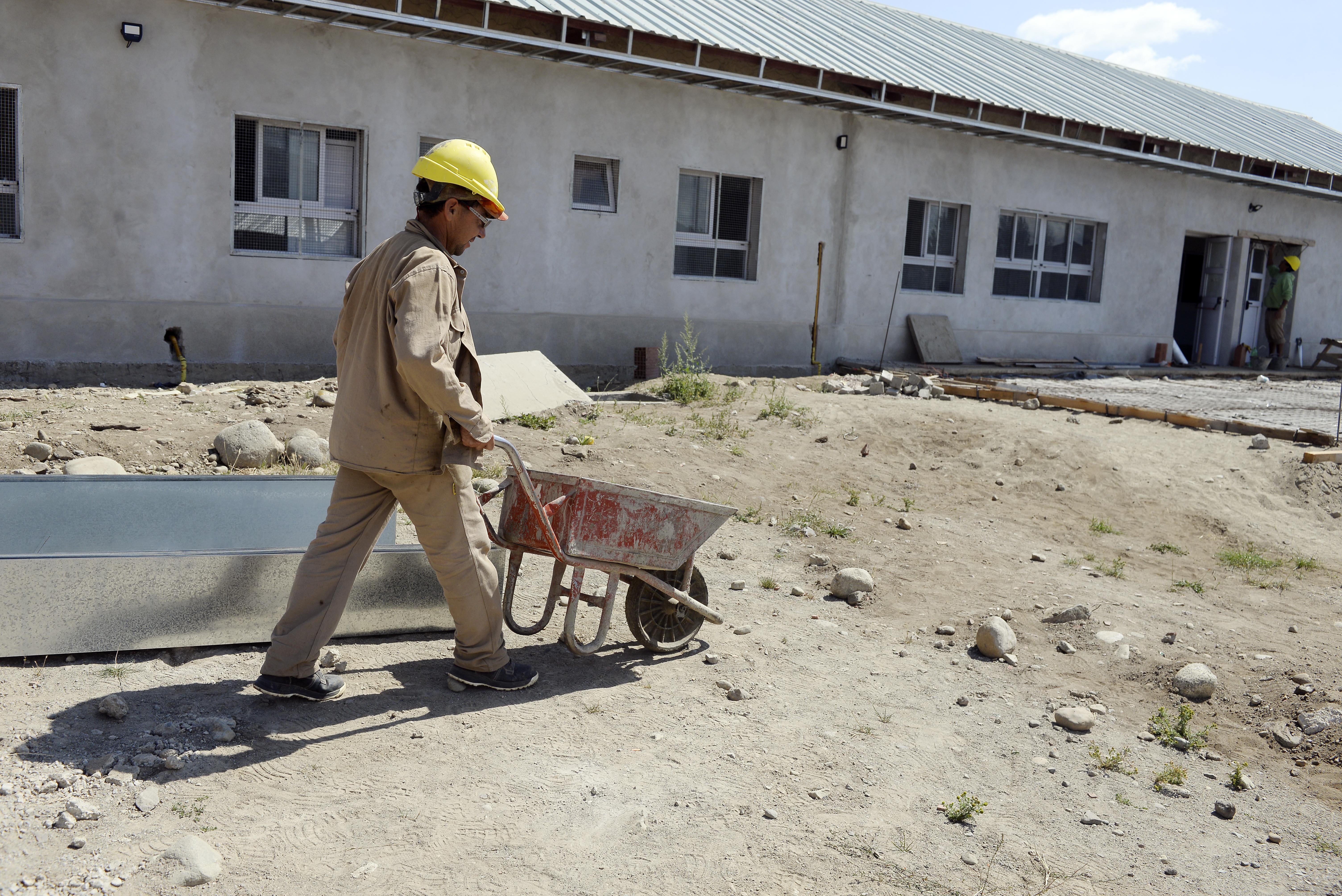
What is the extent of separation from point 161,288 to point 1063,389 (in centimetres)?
1030

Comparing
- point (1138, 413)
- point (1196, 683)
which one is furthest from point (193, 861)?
point (1138, 413)

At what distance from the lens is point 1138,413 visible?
1100 centimetres

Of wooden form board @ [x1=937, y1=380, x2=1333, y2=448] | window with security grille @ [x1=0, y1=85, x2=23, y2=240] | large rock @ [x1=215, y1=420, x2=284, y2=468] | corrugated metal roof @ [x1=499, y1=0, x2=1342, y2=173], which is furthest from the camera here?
corrugated metal roof @ [x1=499, y1=0, x2=1342, y2=173]

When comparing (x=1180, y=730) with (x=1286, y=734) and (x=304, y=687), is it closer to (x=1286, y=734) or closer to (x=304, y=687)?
(x=1286, y=734)

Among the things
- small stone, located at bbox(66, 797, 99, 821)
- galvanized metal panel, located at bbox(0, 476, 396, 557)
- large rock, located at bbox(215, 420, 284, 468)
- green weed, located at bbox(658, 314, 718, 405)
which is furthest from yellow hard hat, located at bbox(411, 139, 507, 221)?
green weed, located at bbox(658, 314, 718, 405)

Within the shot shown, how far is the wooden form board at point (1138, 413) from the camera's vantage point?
994 centimetres

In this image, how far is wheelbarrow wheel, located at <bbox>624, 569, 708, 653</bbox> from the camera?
15.0 feet

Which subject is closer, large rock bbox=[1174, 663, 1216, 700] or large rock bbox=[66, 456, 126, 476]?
large rock bbox=[1174, 663, 1216, 700]

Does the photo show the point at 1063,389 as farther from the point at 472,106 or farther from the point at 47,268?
the point at 47,268

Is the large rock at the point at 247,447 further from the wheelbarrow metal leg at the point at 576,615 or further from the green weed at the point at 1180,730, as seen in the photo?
the green weed at the point at 1180,730

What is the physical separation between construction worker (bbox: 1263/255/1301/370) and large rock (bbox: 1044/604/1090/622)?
55.8ft

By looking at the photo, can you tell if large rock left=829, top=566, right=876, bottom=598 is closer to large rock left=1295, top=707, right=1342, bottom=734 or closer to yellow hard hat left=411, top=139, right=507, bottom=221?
large rock left=1295, top=707, right=1342, bottom=734

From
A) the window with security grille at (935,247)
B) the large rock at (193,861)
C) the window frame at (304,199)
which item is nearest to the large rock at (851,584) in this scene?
the large rock at (193,861)

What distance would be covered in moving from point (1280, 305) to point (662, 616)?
19.2m
